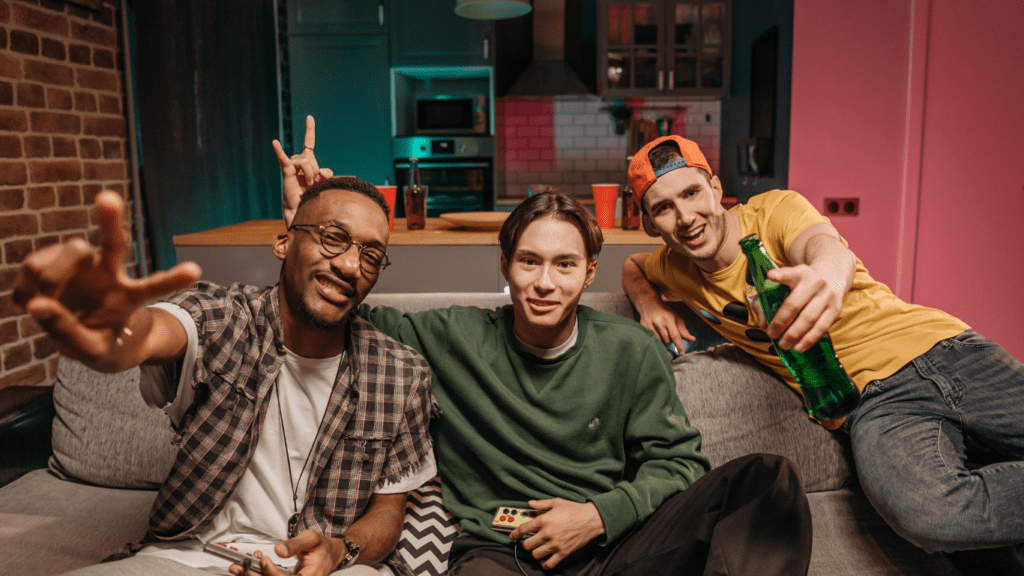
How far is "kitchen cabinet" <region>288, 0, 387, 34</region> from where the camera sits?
14.9 feet

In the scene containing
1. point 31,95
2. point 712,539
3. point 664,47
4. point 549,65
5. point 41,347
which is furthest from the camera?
point 549,65

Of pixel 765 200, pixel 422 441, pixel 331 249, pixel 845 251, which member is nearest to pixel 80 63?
pixel 331 249

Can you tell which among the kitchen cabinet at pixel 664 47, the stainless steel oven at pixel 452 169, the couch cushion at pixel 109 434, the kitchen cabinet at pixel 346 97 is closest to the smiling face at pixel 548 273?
the couch cushion at pixel 109 434

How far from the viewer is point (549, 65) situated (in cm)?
501

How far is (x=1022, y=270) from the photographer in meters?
2.49

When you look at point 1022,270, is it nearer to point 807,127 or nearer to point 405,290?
point 807,127

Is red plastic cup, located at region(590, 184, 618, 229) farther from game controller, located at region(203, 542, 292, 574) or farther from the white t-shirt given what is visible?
game controller, located at region(203, 542, 292, 574)

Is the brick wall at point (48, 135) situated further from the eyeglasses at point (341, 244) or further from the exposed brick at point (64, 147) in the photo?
the eyeglasses at point (341, 244)

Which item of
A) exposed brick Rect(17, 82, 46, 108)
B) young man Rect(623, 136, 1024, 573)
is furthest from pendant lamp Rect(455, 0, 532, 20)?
young man Rect(623, 136, 1024, 573)

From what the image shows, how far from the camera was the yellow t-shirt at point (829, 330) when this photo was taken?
153 centimetres

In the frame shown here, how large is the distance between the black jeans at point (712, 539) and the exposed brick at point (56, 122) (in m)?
2.51

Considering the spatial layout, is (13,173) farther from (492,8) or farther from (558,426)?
(558,426)

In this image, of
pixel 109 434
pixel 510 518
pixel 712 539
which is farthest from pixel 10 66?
pixel 712 539

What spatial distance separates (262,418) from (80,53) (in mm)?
2551
